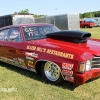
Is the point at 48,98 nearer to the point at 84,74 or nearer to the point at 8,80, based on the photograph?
the point at 84,74

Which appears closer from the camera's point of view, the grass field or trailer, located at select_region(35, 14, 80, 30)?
the grass field

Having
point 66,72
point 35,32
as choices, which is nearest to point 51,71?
point 66,72

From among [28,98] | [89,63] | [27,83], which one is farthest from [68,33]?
[28,98]

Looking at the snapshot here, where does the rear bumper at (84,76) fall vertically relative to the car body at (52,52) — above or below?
below

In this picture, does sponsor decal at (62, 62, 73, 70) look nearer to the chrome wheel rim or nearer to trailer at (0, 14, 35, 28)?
the chrome wheel rim

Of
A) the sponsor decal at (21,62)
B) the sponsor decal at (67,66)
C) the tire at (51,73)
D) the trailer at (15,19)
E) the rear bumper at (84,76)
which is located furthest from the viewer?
the trailer at (15,19)

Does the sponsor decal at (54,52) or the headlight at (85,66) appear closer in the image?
the headlight at (85,66)

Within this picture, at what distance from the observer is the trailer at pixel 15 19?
1619 cm

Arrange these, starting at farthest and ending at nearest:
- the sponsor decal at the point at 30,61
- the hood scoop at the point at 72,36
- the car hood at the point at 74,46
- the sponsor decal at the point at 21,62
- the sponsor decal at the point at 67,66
Result: the sponsor decal at the point at 21,62
the sponsor decal at the point at 30,61
the hood scoop at the point at 72,36
the car hood at the point at 74,46
the sponsor decal at the point at 67,66

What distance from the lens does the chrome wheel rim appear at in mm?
4516

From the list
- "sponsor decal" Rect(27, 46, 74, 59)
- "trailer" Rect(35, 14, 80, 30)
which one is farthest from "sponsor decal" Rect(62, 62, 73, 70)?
"trailer" Rect(35, 14, 80, 30)

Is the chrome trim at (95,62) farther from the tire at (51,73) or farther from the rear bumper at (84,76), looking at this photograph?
the tire at (51,73)

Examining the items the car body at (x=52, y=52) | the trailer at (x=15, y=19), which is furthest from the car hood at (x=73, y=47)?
the trailer at (x=15, y=19)

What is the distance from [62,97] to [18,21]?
13.2m
